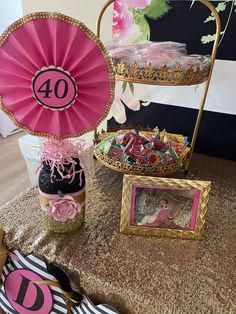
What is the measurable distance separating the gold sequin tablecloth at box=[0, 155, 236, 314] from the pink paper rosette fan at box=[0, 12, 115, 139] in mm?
244

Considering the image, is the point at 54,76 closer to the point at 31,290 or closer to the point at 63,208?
the point at 63,208

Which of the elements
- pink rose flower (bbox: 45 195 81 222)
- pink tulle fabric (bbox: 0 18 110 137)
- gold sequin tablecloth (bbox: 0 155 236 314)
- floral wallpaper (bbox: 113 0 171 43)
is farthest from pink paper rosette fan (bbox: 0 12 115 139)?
floral wallpaper (bbox: 113 0 171 43)

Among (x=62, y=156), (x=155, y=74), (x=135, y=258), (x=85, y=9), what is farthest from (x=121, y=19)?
(x=135, y=258)

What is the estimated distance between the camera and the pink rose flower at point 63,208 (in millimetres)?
620

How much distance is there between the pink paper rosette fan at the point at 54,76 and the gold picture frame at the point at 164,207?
177mm

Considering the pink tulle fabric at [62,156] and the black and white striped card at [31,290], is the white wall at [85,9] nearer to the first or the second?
the pink tulle fabric at [62,156]

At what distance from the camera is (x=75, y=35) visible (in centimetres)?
52

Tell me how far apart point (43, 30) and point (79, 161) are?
0.26m

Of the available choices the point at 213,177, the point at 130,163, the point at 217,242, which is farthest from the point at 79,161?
the point at 213,177

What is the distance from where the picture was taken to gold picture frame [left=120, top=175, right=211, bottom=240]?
65 centimetres

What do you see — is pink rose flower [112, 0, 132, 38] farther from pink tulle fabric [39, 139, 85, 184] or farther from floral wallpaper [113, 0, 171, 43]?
pink tulle fabric [39, 139, 85, 184]

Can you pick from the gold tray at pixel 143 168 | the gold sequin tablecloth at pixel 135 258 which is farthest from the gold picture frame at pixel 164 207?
the gold tray at pixel 143 168

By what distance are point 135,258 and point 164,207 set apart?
0.42ft

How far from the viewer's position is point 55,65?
1.72 ft
